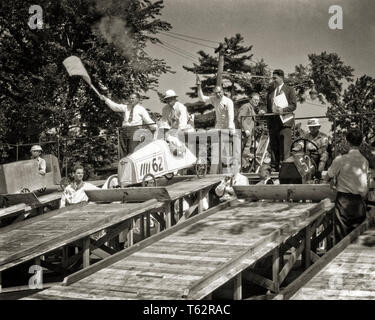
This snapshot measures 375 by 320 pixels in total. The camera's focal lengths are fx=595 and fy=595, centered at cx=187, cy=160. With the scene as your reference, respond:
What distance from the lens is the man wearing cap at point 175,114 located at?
39.0 ft

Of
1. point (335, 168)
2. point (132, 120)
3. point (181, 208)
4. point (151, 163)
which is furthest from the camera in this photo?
point (132, 120)

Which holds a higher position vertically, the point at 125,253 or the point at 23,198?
the point at 23,198

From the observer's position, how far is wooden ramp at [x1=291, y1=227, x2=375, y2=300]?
5.75 metres

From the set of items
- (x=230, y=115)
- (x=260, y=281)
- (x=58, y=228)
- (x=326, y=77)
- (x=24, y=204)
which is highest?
(x=326, y=77)

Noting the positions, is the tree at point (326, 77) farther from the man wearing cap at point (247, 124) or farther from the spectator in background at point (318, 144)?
the spectator in background at point (318, 144)

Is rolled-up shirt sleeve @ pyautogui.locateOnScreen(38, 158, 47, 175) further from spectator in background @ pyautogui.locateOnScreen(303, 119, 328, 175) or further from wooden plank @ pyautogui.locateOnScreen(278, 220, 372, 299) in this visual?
wooden plank @ pyautogui.locateOnScreen(278, 220, 372, 299)

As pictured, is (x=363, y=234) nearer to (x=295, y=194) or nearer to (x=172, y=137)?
(x=295, y=194)

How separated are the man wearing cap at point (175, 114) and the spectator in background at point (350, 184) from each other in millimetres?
4441

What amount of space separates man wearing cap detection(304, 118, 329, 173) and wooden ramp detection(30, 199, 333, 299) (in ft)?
5.17


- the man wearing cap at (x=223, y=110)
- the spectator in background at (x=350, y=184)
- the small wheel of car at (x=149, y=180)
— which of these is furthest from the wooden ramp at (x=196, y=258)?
the man wearing cap at (x=223, y=110)

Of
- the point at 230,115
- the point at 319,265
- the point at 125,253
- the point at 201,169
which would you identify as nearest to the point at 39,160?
the point at 201,169

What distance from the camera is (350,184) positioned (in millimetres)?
7734

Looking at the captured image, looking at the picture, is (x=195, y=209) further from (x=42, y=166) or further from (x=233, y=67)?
(x=233, y=67)

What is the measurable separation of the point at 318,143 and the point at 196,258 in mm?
4573
